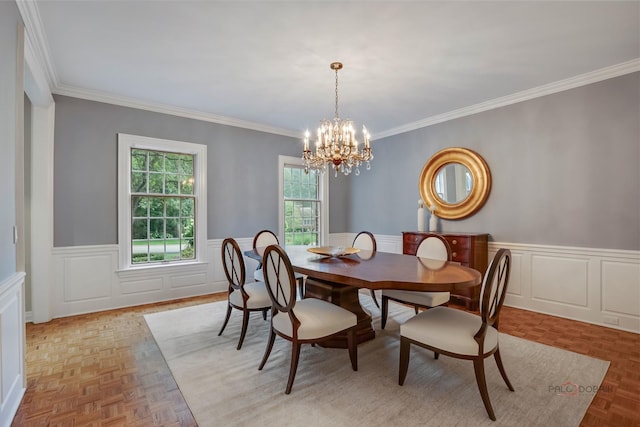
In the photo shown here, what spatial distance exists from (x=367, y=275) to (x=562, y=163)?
9.61ft

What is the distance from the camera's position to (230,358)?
2.48m

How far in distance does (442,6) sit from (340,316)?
231 centimetres

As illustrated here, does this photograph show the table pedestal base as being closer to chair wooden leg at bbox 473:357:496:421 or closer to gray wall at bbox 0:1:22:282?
chair wooden leg at bbox 473:357:496:421

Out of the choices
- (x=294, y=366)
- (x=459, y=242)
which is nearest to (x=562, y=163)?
(x=459, y=242)

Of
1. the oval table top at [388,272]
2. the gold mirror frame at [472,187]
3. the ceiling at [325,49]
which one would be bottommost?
the oval table top at [388,272]

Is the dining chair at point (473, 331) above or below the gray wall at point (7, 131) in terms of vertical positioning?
below

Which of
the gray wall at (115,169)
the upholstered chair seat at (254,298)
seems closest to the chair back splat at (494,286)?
the upholstered chair seat at (254,298)

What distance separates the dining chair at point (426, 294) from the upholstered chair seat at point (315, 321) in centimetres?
70

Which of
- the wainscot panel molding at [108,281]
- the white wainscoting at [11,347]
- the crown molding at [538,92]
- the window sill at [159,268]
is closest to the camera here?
the white wainscoting at [11,347]

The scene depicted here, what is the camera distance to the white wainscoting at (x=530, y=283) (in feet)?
10.2

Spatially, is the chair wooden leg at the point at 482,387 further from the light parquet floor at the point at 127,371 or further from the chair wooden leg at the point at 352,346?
the chair wooden leg at the point at 352,346

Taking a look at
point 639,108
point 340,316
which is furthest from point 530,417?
point 639,108

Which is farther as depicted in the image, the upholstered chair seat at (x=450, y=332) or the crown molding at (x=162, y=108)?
the crown molding at (x=162, y=108)

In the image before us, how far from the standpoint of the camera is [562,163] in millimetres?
3459
